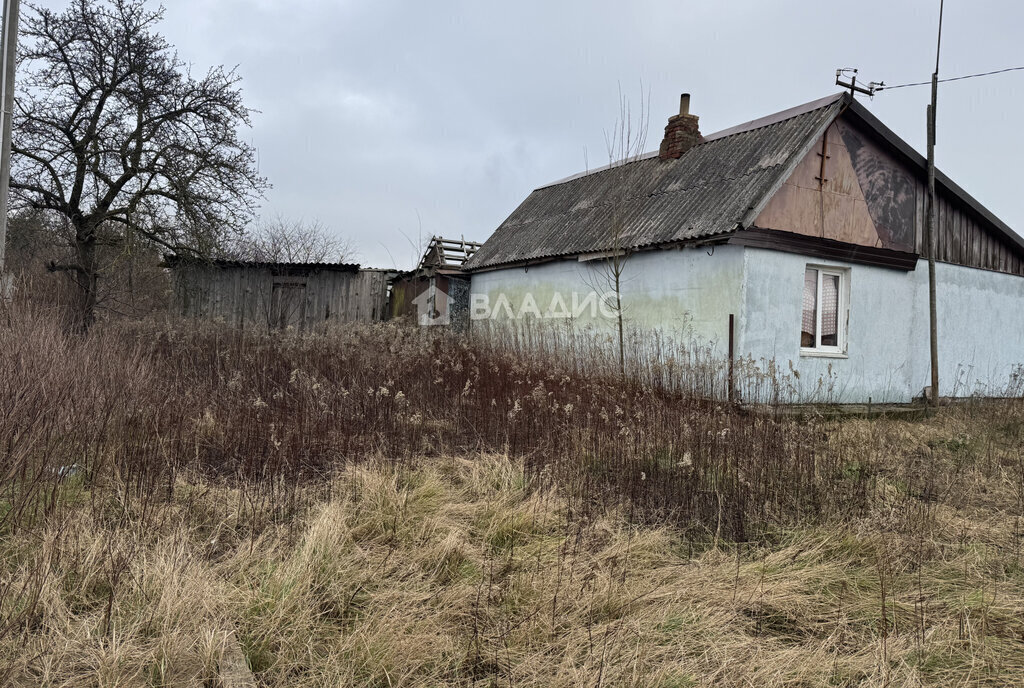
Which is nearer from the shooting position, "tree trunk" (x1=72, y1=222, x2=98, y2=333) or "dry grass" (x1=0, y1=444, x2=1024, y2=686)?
"dry grass" (x1=0, y1=444, x2=1024, y2=686)

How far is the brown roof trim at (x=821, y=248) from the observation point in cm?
939

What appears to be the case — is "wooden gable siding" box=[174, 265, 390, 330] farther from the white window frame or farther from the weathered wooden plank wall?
the weathered wooden plank wall

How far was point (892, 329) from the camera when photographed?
11016mm

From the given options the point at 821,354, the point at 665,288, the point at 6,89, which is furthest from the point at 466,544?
the point at 6,89

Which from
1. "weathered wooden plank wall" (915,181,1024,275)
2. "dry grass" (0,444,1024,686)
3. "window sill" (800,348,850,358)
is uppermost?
"weathered wooden plank wall" (915,181,1024,275)

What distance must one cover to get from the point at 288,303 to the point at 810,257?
43.1ft

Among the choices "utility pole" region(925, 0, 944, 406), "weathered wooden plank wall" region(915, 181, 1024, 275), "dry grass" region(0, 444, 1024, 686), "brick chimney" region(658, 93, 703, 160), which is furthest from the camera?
"brick chimney" region(658, 93, 703, 160)

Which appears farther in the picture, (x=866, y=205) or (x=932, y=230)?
(x=932, y=230)

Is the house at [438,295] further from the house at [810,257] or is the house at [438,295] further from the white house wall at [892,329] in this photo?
the white house wall at [892,329]

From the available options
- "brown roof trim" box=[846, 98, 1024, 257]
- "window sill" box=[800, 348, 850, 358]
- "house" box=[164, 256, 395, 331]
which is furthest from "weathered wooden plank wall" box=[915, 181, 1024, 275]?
"house" box=[164, 256, 395, 331]

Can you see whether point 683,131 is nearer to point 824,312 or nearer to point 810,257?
point 810,257

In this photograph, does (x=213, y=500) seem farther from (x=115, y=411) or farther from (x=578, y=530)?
(x=578, y=530)

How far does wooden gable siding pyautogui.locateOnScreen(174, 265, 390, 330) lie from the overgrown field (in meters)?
10.3

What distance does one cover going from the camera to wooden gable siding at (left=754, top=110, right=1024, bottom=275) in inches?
400
